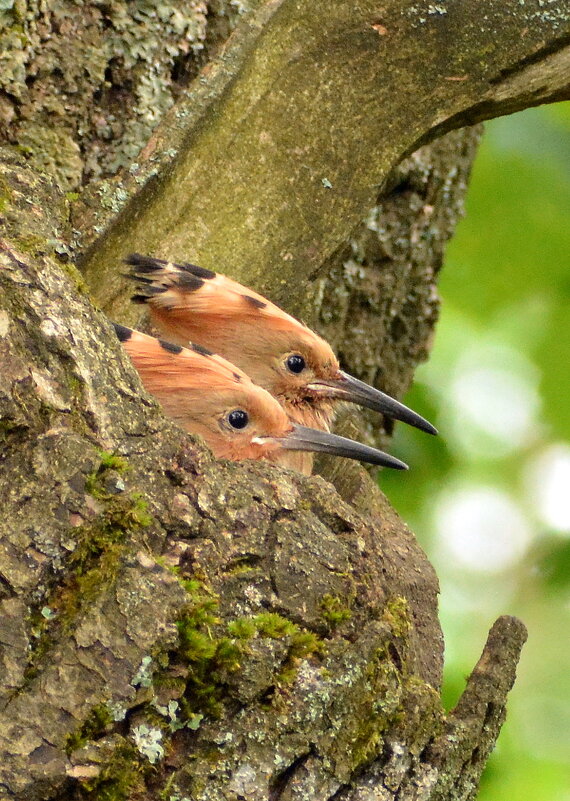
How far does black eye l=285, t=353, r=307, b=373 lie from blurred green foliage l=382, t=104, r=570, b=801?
0.75m

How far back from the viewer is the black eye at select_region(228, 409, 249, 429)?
3305 mm

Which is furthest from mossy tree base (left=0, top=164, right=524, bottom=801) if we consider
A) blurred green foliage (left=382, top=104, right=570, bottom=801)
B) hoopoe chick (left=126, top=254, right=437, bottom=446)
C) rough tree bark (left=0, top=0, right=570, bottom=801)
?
blurred green foliage (left=382, top=104, right=570, bottom=801)

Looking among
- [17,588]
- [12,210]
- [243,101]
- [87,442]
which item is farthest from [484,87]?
[17,588]

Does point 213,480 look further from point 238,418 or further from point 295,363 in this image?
point 295,363

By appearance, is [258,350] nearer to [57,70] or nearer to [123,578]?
[57,70]

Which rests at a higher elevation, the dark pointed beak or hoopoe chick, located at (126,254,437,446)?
hoopoe chick, located at (126,254,437,446)

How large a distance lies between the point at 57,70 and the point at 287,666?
1.90 m

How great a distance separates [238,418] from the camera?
331cm

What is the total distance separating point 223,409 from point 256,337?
0.46 meters

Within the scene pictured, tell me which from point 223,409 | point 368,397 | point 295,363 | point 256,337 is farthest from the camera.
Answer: point 368,397

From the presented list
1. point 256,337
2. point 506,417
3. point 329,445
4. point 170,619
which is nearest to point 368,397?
point 256,337

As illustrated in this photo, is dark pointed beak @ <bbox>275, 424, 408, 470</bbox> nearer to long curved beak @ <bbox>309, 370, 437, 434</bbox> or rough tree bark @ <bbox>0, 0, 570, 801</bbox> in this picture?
rough tree bark @ <bbox>0, 0, 570, 801</bbox>

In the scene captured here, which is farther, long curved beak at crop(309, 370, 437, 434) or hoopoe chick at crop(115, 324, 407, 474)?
long curved beak at crop(309, 370, 437, 434)

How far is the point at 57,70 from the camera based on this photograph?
10.3 ft
